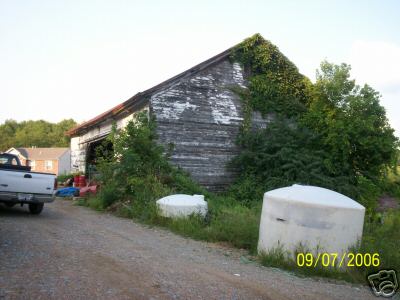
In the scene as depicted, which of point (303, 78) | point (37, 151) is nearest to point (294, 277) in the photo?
point (303, 78)

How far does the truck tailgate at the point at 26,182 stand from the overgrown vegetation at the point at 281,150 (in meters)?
2.41

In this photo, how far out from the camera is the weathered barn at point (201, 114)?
1520 cm

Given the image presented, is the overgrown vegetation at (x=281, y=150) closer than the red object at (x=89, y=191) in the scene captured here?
Yes

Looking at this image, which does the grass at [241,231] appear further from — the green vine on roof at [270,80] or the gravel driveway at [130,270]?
the green vine on roof at [270,80]

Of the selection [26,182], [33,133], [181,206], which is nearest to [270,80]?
[181,206]

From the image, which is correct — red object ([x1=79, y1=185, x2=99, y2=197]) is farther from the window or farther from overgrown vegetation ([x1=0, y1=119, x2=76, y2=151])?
overgrown vegetation ([x1=0, y1=119, x2=76, y2=151])

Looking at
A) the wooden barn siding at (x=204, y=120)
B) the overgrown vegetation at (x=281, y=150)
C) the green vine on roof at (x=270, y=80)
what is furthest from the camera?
the green vine on roof at (x=270, y=80)

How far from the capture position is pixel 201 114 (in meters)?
16.0

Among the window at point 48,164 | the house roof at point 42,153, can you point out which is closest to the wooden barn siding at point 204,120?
the house roof at point 42,153

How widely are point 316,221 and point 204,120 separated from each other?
1009 cm

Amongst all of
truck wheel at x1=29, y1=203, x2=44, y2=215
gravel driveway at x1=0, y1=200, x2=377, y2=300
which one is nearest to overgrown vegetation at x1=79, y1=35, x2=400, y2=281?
truck wheel at x1=29, y1=203, x2=44, y2=215

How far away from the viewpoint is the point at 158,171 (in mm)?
13180

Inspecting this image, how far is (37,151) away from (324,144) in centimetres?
5841

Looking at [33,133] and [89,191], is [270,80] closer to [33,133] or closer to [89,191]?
[89,191]
